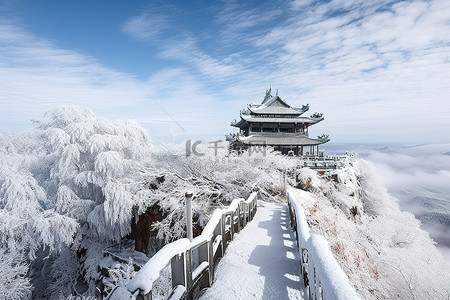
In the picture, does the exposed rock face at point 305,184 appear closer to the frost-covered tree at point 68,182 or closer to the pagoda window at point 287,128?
the pagoda window at point 287,128

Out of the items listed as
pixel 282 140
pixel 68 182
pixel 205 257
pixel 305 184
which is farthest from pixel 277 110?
pixel 205 257

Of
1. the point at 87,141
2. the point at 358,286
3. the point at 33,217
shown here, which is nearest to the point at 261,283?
the point at 358,286

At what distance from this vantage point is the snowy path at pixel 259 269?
397cm

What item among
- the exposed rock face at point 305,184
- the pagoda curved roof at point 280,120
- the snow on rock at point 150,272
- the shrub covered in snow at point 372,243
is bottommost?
the shrub covered in snow at point 372,243

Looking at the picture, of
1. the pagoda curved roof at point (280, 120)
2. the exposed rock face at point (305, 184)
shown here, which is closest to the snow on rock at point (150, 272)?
the exposed rock face at point (305, 184)

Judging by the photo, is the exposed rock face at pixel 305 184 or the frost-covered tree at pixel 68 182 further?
the exposed rock face at pixel 305 184

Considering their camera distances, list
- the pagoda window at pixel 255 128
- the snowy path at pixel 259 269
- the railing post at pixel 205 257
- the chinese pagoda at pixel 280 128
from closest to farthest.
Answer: the snowy path at pixel 259 269 < the railing post at pixel 205 257 < the chinese pagoda at pixel 280 128 < the pagoda window at pixel 255 128

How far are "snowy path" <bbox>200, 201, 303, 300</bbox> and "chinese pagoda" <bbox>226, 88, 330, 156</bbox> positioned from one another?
1869 centimetres

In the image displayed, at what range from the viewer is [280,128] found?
28.7 m

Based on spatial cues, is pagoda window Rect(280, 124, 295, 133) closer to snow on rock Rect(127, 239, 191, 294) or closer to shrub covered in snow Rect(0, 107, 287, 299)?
shrub covered in snow Rect(0, 107, 287, 299)

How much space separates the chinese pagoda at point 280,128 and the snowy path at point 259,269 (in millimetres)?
18686

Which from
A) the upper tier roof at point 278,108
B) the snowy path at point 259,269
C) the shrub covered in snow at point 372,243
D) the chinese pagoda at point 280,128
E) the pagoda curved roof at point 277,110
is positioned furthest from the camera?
the upper tier roof at point 278,108

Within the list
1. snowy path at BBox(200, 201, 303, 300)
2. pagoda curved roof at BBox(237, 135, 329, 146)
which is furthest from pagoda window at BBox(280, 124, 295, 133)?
snowy path at BBox(200, 201, 303, 300)

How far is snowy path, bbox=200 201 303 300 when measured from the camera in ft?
13.0
